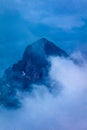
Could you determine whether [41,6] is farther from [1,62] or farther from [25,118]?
[25,118]

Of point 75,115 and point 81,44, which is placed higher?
point 81,44

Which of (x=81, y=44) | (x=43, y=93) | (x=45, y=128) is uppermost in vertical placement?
(x=81, y=44)

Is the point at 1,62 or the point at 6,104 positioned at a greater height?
the point at 1,62

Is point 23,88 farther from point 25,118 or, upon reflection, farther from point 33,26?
point 33,26

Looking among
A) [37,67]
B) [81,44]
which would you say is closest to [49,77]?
[37,67]

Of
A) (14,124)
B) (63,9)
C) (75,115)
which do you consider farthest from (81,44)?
(14,124)
